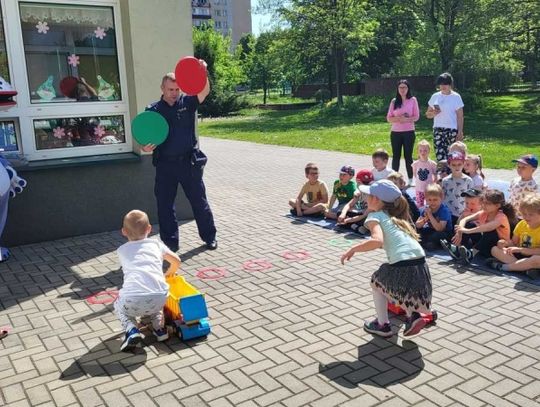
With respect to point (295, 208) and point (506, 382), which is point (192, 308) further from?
point (295, 208)

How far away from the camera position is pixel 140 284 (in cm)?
398

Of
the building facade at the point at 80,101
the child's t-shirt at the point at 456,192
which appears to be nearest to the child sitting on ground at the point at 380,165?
the child's t-shirt at the point at 456,192

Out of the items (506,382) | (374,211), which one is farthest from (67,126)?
(506,382)

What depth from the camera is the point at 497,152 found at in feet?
46.9

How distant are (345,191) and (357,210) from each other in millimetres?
590

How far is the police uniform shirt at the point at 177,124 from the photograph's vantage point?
6293 mm

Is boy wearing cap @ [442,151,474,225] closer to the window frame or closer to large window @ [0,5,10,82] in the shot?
the window frame

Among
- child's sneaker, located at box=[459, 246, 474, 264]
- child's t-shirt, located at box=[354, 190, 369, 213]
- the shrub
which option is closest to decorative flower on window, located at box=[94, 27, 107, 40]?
child's t-shirt, located at box=[354, 190, 369, 213]

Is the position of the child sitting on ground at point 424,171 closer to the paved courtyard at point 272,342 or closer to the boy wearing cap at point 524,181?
the boy wearing cap at point 524,181

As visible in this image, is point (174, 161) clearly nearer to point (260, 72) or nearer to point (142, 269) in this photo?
point (142, 269)

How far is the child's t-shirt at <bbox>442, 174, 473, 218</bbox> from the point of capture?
6809 millimetres

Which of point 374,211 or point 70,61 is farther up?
point 70,61

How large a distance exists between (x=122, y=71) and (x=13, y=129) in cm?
170

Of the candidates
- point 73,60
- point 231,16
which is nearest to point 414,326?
point 73,60
